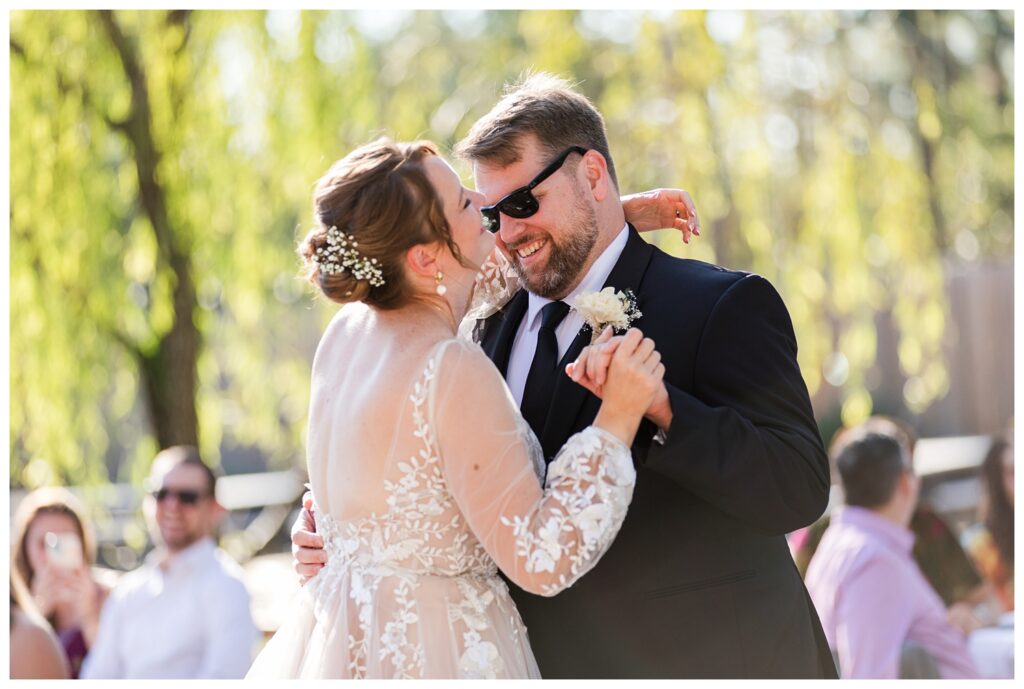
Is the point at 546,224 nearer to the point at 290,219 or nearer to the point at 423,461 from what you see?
the point at 423,461

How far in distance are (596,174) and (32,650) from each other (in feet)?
8.80

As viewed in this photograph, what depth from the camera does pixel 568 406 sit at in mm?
2797

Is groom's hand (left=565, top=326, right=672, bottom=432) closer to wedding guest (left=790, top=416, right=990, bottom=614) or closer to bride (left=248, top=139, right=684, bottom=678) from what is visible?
bride (left=248, top=139, right=684, bottom=678)

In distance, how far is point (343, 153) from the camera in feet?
24.1

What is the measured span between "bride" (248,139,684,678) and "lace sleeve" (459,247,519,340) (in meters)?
0.65

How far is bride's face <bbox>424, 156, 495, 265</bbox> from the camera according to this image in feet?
8.27

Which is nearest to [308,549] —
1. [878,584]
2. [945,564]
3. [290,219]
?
[878,584]

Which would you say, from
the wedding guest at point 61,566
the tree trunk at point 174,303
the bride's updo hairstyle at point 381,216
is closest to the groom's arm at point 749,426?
the bride's updo hairstyle at point 381,216

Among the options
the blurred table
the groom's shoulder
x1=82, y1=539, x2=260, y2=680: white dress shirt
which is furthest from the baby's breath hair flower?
the blurred table

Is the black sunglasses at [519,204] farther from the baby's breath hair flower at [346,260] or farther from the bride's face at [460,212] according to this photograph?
the baby's breath hair flower at [346,260]

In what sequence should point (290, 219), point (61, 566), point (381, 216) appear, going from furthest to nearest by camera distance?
point (290, 219) → point (61, 566) → point (381, 216)

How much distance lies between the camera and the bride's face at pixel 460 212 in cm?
252

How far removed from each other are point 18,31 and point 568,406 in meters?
5.28

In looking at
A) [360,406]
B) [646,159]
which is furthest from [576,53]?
[360,406]
